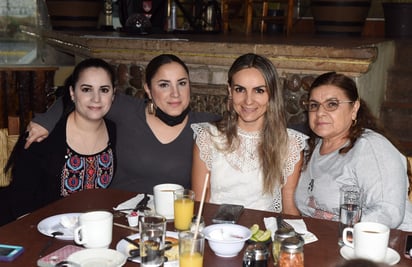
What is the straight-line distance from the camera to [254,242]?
5.63 ft

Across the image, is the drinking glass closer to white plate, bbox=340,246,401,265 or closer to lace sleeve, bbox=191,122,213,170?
white plate, bbox=340,246,401,265

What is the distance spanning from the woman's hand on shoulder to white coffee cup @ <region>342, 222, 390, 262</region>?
1582mm

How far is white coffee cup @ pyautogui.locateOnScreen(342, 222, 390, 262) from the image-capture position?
1565mm

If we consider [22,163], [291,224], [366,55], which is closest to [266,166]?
[291,224]

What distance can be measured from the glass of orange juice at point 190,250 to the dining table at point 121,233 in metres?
0.11

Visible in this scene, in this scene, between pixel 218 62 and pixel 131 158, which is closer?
pixel 131 158

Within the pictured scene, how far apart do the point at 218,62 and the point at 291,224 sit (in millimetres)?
2303

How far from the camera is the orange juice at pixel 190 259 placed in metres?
1.48

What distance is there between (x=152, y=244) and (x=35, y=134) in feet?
4.31

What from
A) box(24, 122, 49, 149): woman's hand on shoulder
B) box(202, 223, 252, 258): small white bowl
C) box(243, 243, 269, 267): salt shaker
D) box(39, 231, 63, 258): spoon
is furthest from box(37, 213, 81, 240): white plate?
box(24, 122, 49, 149): woman's hand on shoulder

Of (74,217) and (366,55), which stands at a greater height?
(366,55)

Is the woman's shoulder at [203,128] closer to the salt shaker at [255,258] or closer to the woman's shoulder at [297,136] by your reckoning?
the woman's shoulder at [297,136]

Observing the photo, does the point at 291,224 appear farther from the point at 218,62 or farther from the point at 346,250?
the point at 218,62

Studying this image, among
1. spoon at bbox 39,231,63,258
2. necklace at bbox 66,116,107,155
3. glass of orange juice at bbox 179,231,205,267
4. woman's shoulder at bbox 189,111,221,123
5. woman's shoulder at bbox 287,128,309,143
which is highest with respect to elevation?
woman's shoulder at bbox 189,111,221,123
